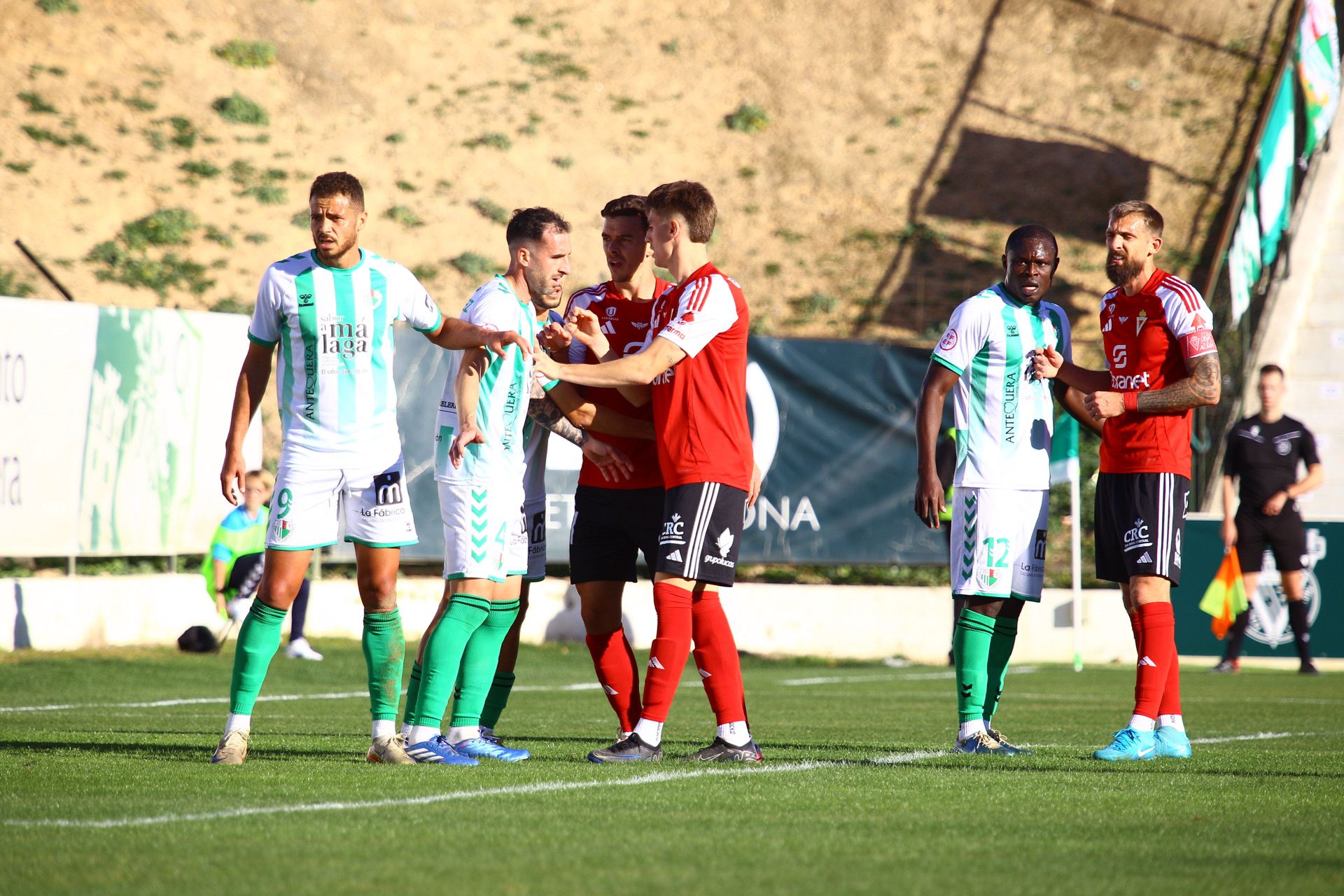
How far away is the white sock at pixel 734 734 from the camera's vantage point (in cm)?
627

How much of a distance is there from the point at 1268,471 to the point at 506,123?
24058mm

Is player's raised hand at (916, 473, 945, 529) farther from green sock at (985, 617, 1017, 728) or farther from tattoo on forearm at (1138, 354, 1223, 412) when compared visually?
tattoo on forearm at (1138, 354, 1223, 412)

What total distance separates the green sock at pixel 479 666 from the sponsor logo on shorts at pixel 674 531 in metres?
0.75

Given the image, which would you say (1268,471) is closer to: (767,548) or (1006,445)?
(767,548)

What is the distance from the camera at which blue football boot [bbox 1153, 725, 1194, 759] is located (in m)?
6.66

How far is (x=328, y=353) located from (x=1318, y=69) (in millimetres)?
17575

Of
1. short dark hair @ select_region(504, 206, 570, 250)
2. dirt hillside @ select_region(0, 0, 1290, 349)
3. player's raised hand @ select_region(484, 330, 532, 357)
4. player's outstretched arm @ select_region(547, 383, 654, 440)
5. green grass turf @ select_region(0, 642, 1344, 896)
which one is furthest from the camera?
dirt hillside @ select_region(0, 0, 1290, 349)

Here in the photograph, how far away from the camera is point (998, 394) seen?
272 inches

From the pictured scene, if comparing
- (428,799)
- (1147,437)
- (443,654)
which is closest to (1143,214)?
(1147,437)

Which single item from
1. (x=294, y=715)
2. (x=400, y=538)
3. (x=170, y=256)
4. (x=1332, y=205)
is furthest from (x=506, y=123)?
(x=400, y=538)

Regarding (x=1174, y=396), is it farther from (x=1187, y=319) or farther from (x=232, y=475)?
(x=232, y=475)

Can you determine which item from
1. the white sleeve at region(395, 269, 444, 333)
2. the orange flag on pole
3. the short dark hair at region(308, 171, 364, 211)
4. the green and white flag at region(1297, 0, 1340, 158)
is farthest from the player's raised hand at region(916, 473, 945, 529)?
the green and white flag at region(1297, 0, 1340, 158)

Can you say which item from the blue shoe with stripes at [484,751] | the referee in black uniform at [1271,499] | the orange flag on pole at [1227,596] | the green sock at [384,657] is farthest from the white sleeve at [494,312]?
the referee in black uniform at [1271,499]

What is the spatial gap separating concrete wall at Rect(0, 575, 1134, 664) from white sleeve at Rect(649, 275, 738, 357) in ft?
30.1
